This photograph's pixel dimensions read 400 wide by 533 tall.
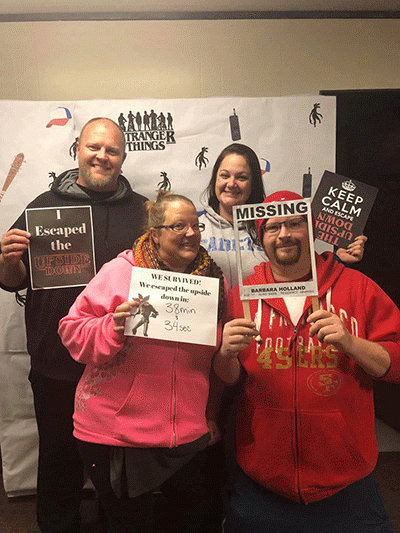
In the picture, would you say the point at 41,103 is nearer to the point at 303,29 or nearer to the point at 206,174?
the point at 206,174

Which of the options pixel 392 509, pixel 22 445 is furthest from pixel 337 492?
pixel 22 445

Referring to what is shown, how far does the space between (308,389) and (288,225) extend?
468mm

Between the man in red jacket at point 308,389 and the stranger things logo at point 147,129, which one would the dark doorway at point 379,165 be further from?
the stranger things logo at point 147,129

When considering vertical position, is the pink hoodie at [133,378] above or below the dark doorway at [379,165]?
below

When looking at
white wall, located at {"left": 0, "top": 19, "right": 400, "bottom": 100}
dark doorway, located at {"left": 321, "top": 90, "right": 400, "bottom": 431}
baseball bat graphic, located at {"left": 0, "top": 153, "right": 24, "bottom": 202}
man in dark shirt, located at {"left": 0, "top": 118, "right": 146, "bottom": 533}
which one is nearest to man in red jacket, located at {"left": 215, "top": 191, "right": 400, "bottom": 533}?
dark doorway, located at {"left": 321, "top": 90, "right": 400, "bottom": 431}

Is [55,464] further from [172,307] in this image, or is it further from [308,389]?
[308,389]

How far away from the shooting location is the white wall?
157 cm

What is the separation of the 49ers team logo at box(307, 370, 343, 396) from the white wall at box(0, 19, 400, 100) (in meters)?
0.95

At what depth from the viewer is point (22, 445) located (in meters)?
1.69

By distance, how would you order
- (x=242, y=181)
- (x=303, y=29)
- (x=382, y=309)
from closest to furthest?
(x=382, y=309) → (x=242, y=181) → (x=303, y=29)

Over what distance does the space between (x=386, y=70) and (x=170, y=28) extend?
764 millimetres

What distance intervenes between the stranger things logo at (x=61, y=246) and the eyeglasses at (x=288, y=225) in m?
0.54

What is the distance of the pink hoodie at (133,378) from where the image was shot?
4.39ft

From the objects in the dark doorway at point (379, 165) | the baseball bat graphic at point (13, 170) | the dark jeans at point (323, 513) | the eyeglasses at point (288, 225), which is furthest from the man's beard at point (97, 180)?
the dark jeans at point (323, 513)
